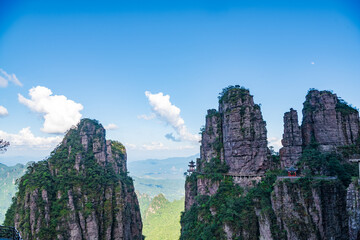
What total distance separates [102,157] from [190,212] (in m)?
20.1

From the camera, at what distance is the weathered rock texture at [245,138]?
30562 mm

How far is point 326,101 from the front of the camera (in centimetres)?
3011

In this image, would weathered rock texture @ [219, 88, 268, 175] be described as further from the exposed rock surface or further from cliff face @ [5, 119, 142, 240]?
cliff face @ [5, 119, 142, 240]

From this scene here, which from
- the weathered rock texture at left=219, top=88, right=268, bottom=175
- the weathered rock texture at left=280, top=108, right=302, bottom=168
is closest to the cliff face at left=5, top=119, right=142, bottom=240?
the weathered rock texture at left=219, top=88, right=268, bottom=175

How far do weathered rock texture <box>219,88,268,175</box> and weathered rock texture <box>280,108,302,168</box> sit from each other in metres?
2.43

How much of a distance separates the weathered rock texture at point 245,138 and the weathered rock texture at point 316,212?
9.34 metres

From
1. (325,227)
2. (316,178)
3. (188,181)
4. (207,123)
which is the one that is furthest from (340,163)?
(188,181)

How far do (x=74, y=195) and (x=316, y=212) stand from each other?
106 feet

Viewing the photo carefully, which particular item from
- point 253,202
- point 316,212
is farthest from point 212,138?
point 316,212

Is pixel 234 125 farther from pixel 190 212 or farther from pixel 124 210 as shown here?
pixel 124 210

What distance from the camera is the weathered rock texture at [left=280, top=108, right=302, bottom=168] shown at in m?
29.9

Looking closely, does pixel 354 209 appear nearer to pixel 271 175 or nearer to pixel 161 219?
pixel 271 175

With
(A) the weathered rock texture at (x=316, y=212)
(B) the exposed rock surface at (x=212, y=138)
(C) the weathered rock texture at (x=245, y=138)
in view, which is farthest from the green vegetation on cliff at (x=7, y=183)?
(A) the weathered rock texture at (x=316, y=212)

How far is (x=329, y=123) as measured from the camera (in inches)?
1163
